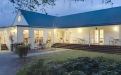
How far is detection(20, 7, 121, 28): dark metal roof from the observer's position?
17.2 m

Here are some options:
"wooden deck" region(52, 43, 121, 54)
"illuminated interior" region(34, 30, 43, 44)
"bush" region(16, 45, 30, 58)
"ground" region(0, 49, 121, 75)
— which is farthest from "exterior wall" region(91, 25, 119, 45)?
"bush" region(16, 45, 30, 58)

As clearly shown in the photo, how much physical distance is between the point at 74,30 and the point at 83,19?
213cm

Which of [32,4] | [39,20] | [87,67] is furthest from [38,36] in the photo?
[87,67]

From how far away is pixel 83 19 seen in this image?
67.5 ft

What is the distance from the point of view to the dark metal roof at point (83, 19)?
17234 millimetres

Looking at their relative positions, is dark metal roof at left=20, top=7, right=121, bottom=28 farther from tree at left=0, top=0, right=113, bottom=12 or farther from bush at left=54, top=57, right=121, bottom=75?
bush at left=54, top=57, right=121, bottom=75

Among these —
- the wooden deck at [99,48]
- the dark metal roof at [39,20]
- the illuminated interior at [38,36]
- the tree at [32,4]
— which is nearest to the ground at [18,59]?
the wooden deck at [99,48]

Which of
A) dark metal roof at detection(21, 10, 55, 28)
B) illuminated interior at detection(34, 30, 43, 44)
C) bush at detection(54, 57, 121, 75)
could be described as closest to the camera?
bush at detection(54, 57, 121, 75)

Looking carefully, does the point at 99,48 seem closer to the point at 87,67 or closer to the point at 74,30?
the point at 74,30

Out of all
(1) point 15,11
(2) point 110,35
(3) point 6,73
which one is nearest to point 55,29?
(2) point 110,35

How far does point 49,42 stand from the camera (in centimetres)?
2000

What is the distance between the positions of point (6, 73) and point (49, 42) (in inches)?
512

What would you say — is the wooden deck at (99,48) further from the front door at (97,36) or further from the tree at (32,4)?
the tree at (32,4)

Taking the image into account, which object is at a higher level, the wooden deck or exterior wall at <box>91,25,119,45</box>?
exterior wall at <box>91,25,119,45</box>
